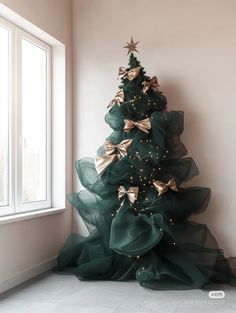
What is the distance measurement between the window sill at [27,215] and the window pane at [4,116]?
0.53ft

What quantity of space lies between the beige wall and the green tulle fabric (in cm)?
21

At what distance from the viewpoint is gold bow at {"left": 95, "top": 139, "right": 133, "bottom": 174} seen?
3270 mm

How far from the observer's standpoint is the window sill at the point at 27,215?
10.00ft

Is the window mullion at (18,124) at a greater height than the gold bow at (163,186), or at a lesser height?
greater

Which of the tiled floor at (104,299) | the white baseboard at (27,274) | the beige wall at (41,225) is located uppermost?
the beige wall at (41,225)

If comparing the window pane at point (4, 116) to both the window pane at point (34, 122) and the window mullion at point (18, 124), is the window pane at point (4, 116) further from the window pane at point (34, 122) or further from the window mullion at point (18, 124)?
the window pane at point (34, 122)

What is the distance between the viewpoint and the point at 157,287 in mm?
3020

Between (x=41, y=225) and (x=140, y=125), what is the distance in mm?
1226

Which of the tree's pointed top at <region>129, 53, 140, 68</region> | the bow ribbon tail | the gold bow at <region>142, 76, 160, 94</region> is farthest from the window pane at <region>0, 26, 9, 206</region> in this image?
the gold bow at <region>142, 76, 160, 94</region>

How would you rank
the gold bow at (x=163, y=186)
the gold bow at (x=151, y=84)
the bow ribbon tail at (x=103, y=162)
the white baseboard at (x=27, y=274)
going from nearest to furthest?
the white baseboard at (x=27, y=274) → the gold bow at (x=163, y=186) → the bow ribbon tail at (x=103, y=162) → the gold bow at (x=151, y=84)

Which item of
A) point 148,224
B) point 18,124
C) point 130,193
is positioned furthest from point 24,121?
point 148,224

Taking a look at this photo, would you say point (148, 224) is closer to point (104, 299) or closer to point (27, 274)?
point (104, 299)

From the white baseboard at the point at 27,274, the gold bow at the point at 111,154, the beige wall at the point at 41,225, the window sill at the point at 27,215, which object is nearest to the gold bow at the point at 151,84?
the gold bow at the point at 111,154

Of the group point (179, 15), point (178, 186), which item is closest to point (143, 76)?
point (179, 15)
